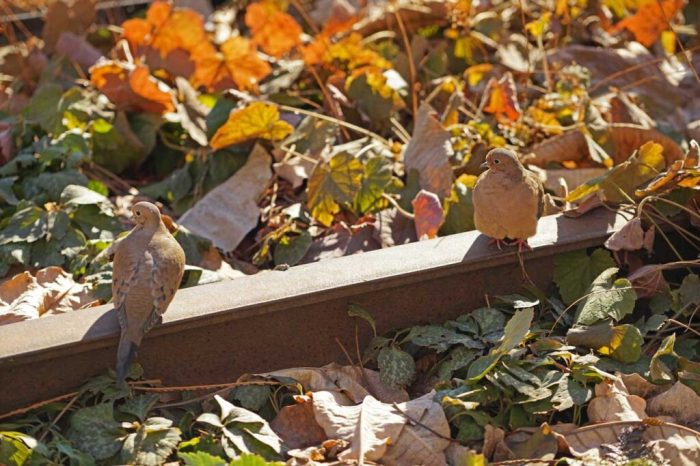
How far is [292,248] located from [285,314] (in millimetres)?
545

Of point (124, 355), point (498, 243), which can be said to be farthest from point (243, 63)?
point (124, 355)

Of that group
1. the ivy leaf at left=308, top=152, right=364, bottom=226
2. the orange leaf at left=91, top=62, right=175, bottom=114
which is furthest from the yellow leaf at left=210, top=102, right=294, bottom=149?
the orange leaf at left=91, top=62, right=175, bottom=114

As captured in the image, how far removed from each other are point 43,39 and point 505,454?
338 cm

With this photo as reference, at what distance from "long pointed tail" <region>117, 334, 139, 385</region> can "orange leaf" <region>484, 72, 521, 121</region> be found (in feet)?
6.03

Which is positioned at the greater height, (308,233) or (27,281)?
(27,281)

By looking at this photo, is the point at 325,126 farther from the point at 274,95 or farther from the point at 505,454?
the point at 505,454

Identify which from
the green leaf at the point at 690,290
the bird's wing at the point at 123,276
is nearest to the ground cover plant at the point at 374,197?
the green leaf at the point at 690,290

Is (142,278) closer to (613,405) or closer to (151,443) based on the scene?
(151,443)

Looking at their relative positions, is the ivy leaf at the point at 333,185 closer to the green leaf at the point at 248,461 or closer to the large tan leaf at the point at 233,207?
the large tan leaf at the point at 233,207

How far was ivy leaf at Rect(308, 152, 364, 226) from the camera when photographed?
10.6 ft

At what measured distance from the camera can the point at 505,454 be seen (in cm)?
235

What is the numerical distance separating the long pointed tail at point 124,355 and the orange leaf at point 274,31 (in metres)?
2.03

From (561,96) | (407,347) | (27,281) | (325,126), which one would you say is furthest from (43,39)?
(407,347)

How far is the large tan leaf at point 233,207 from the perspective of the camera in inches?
129
